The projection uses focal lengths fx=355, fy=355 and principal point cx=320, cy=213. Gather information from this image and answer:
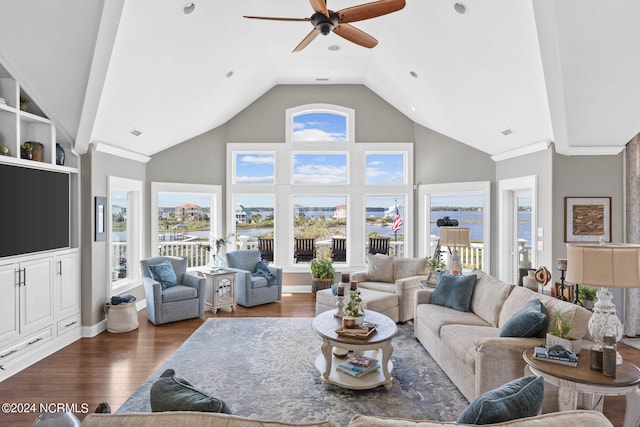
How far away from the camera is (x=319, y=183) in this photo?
278 inches

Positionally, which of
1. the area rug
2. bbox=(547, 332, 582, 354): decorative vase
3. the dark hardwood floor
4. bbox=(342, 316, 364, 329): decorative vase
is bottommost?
the dark hardwood floor

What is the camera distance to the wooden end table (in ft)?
6.86

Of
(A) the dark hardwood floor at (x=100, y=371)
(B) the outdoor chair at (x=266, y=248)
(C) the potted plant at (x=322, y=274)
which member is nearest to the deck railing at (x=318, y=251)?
(B) the outdoor chair at (x=266, y=248)

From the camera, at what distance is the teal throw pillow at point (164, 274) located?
522 cm

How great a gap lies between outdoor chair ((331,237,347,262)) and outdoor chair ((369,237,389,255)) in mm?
522

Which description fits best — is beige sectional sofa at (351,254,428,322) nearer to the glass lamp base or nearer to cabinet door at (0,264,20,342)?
the glass lamp base

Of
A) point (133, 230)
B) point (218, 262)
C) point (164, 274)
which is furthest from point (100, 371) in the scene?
point (133, 230)

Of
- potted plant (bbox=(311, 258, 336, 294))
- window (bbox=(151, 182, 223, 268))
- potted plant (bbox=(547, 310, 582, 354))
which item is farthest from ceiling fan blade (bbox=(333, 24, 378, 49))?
window (bbox=(151, 182, 223, 268))

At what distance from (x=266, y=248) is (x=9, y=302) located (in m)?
4.10

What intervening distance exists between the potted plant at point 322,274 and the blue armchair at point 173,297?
6.71 feet

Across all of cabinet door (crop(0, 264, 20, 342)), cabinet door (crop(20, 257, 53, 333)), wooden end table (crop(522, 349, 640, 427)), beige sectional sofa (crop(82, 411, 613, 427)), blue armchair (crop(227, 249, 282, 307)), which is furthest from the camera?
blue armchair (crop(227, 249, 282, 307))

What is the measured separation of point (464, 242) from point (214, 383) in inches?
137

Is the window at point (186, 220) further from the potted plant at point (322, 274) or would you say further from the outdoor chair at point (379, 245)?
the outdoor chair at point (379, 245)

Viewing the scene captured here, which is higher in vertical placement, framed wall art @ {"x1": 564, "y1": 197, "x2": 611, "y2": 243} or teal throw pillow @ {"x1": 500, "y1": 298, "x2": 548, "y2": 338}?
framed wall art @ {"x1": 564, "y1": 197, "x2": 611, "y2": 243}
